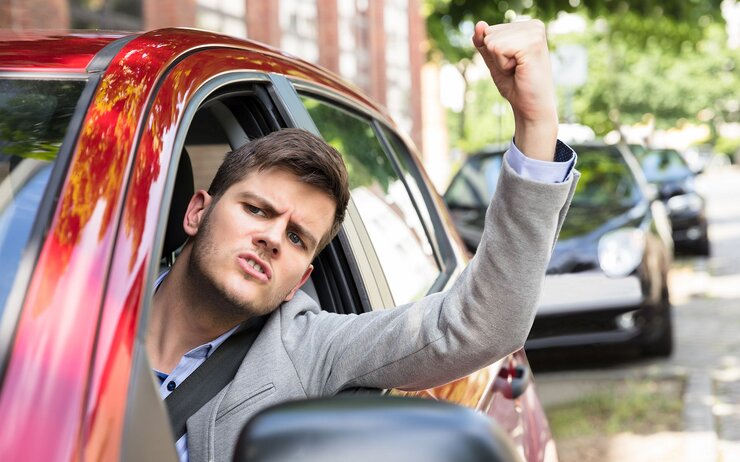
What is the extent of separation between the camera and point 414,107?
90.5 ft

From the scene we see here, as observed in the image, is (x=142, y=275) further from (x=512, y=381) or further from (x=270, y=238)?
(x=512, y=381)

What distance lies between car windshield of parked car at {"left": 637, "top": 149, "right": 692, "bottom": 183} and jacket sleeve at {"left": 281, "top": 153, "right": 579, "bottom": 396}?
1542cm

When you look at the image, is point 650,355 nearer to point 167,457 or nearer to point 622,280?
point 622,280

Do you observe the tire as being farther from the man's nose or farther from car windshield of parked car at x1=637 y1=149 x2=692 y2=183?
the man's nose

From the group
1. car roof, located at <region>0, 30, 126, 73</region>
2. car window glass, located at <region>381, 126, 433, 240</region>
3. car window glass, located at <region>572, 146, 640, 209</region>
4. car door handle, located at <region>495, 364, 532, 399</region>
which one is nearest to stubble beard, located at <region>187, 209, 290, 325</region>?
car roof, located at <region>0, 30, 126, 73</region>

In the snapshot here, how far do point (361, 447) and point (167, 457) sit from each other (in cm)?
37

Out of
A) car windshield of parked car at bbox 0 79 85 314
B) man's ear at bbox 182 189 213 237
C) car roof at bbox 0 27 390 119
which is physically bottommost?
man's ear at bbox 182 189 213 237

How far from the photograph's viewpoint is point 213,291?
2.00 m

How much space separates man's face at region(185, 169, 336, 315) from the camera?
1986mm

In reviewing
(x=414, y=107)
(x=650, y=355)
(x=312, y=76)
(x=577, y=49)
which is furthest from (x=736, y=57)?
(x=312, y=76)

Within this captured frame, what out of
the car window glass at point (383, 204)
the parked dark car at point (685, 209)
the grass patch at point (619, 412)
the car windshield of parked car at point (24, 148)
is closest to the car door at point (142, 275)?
the car windshield of parked car at point (24, 148)

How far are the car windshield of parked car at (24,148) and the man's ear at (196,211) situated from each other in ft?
1.74

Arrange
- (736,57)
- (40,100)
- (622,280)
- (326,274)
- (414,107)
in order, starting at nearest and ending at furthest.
Result: (40,100), (326,274), (622,280), (414,107), (736,57)

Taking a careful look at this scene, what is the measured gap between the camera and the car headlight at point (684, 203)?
15.8 m
